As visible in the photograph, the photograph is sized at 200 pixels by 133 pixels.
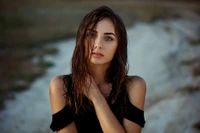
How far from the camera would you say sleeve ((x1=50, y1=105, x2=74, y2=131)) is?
48.8 inches

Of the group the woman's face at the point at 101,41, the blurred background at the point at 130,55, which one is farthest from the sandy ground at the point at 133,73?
the woman's face at the point at 101,41

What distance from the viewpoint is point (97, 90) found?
127cm

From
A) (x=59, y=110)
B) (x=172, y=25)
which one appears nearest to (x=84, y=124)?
(x=59, y=110)

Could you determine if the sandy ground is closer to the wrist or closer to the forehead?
the wrist

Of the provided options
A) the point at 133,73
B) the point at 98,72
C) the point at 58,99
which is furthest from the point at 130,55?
the point at 58,99

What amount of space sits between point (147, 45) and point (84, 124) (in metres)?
2.60

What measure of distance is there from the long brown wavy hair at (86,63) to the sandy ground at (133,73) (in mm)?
1429

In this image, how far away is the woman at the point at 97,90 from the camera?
1232 millimetres

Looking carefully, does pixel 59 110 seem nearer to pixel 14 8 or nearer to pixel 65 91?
pixel 65 91

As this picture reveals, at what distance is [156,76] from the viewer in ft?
10.8

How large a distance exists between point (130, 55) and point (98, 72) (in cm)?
225

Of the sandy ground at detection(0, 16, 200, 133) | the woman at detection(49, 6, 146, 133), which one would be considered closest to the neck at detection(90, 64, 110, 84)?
the woman at detection(49, 6, 146, 133)

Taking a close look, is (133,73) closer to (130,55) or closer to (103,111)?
(130,55)

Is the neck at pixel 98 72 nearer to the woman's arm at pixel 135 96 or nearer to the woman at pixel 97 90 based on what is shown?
the woman at pixel 97 90
